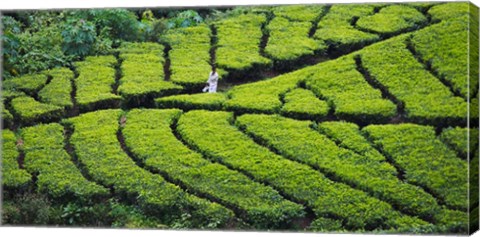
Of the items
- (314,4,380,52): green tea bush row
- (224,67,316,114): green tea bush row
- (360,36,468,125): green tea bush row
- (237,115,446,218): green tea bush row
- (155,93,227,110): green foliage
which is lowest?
(237,115,446,218): green tea bush row

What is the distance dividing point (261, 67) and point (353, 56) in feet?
4.40

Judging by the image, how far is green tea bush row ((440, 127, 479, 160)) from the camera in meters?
9.66

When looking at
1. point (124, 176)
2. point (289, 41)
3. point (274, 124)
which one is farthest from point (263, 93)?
point (124, 176)

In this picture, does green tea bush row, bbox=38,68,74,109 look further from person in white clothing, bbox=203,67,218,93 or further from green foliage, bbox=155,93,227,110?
person in white clothing, bbox=203,67,218,93

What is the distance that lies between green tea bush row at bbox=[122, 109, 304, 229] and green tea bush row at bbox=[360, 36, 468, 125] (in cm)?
195

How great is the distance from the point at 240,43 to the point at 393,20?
226cm

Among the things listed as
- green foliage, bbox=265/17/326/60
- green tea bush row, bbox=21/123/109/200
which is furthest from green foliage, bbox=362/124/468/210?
green tea bush row, bbox=21/123/109/200

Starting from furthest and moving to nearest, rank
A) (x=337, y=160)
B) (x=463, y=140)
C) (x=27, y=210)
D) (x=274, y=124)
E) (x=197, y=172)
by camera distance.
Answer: (x=27, y=210) < (x=274, y=124) < (x=197, y=172) < (x=337, y=160) < (x=463, y=140)

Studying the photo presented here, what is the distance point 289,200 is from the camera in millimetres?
10367

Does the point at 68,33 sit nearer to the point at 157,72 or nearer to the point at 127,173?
→ the point at 157,72

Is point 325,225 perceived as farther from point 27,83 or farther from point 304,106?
point 27,83

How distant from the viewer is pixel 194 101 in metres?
11.7

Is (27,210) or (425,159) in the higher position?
(425,159)

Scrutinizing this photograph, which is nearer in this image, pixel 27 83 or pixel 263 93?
pixel 263 93
